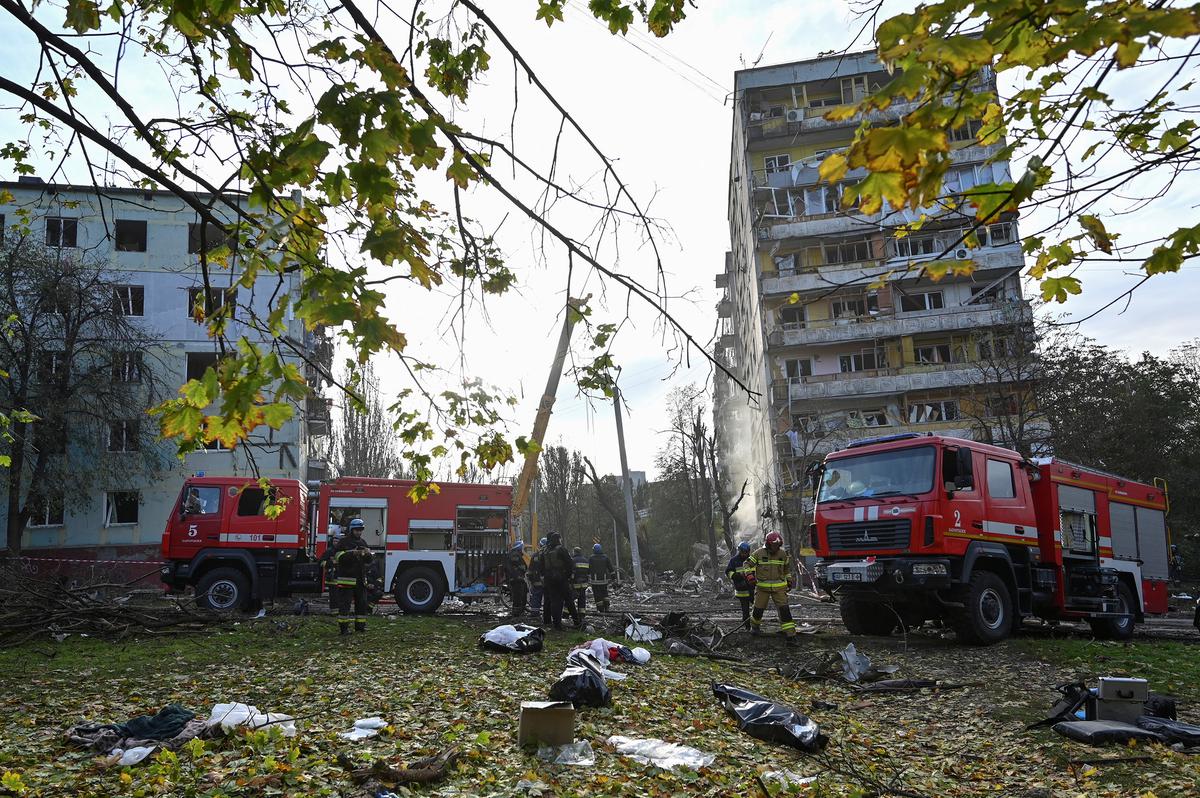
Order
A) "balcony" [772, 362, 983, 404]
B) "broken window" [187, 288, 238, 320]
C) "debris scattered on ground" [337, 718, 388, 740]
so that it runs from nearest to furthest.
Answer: "broken window" [187, 288, 238, 320]
"debris scattered on ground" [337, 718, 388, 740]
"balcony" [772, 362, 983, 404]

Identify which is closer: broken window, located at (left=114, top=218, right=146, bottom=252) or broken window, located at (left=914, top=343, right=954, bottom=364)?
broken window, located at (left=114, top=218, right=146, bottom=252)

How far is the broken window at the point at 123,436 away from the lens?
25328 millimetres

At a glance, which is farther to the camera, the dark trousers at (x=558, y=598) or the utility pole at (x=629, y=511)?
the utility pole at (x=629, y=511)

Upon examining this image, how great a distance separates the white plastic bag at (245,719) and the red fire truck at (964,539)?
7899 mm

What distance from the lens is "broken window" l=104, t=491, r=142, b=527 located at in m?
29.1

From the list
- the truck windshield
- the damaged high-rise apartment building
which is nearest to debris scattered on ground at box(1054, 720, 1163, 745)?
the truck windshield

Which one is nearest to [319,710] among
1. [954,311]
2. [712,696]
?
[712,696]

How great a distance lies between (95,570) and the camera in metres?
24.2

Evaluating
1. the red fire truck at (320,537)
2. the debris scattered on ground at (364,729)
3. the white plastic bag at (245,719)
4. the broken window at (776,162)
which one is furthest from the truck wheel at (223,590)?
the broken window at (776,162)

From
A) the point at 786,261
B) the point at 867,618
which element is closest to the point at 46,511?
the point at 867,618

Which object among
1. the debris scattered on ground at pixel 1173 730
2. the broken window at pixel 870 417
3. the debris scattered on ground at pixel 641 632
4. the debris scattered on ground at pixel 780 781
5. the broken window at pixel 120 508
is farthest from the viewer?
the broken window at pixel 870 417

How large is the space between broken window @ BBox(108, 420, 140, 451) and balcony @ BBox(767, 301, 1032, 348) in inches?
1074

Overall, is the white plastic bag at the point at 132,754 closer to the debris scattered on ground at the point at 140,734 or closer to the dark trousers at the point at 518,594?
the debris scattered on ground at the point at 140,734

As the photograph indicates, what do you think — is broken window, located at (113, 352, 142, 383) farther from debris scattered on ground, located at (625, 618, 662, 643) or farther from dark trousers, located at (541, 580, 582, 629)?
debris scattered on ground, located at (625, 618, 662, 643)
